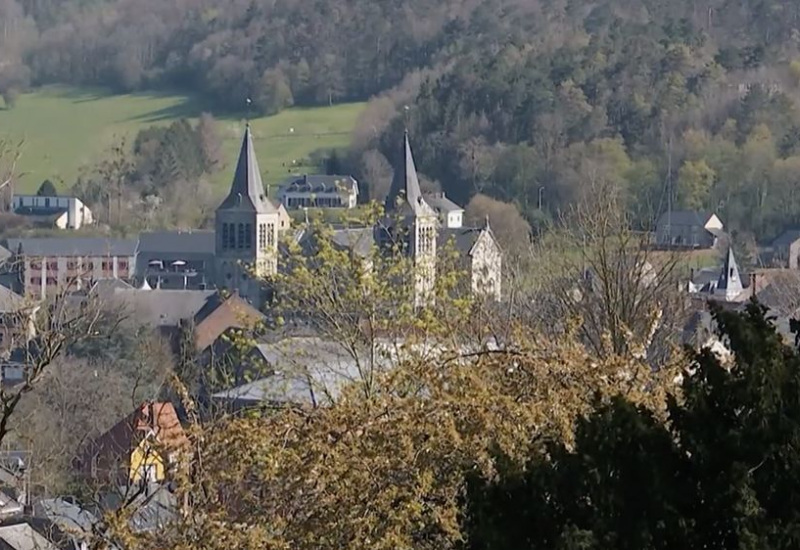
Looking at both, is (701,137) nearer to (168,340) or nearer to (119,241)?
(119,241)

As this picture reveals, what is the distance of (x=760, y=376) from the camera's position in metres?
7.74

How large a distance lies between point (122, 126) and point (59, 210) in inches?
768

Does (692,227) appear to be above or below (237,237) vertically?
above

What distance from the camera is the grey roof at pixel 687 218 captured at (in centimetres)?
7606

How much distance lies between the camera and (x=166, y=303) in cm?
6544

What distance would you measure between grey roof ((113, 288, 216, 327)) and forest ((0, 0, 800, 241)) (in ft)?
47.0

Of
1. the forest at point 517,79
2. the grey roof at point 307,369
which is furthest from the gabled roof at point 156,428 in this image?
the forest at point 517,79

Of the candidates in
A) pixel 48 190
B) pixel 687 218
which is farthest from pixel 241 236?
pixel 48 190

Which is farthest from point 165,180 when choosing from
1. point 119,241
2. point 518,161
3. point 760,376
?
point 760,376

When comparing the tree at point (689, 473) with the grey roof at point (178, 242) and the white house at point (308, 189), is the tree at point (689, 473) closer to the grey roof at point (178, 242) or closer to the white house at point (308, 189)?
the grey roof at point (178, 242)

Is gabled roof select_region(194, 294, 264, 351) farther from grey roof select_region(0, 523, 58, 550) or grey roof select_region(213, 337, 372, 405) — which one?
grey roof select_region(213, 337, 372, 405)

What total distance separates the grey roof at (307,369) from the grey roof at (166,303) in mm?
42585

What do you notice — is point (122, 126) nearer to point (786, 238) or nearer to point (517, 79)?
point (517, 79)

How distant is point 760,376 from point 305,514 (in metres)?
3.67
